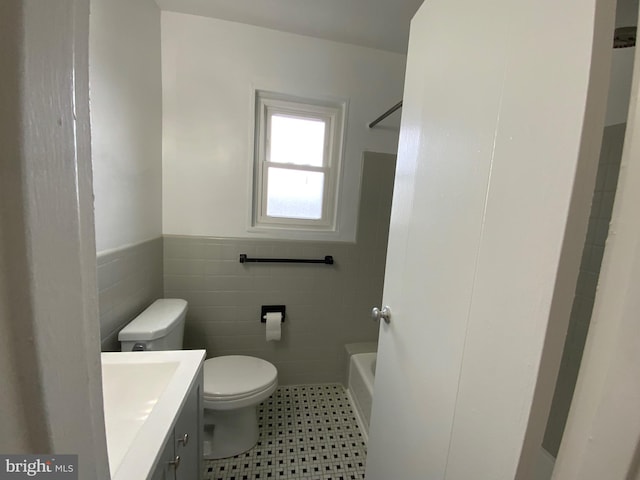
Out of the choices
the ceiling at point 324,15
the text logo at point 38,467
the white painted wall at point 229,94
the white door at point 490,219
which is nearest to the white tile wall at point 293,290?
the white painted wall at point 229,94

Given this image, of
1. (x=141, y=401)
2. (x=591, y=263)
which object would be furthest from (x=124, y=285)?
(x=591, y=263)

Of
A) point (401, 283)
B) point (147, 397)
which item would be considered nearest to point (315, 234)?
point (401, 283)

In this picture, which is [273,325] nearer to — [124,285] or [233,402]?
[233,402]

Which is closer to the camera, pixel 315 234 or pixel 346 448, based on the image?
pixel 346 448

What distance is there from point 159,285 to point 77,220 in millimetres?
1618

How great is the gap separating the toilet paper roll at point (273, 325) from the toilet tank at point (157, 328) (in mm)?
556

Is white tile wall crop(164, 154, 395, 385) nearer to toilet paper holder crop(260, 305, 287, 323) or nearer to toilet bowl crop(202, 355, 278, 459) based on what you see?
toilet paper holder crop(260, 305, 287, 323)

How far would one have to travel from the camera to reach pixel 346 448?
4.95 feet

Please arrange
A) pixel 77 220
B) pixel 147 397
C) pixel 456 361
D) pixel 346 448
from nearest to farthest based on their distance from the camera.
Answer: pixel 77 220 < pixel 456 361 < pixel 147 397 < pixel 346 448

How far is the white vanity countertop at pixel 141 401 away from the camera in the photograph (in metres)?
0.58

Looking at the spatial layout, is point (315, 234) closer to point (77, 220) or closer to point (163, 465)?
point (163, 465)

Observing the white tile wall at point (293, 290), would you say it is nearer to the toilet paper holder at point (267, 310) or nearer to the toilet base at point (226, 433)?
the toilet paper holder at point (267, 310)

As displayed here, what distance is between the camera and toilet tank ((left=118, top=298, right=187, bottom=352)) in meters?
1.12

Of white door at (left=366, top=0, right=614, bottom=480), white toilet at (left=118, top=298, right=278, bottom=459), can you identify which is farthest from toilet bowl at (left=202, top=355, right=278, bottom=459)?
white door at (left=366, top=0, right=614, bottom=480)
